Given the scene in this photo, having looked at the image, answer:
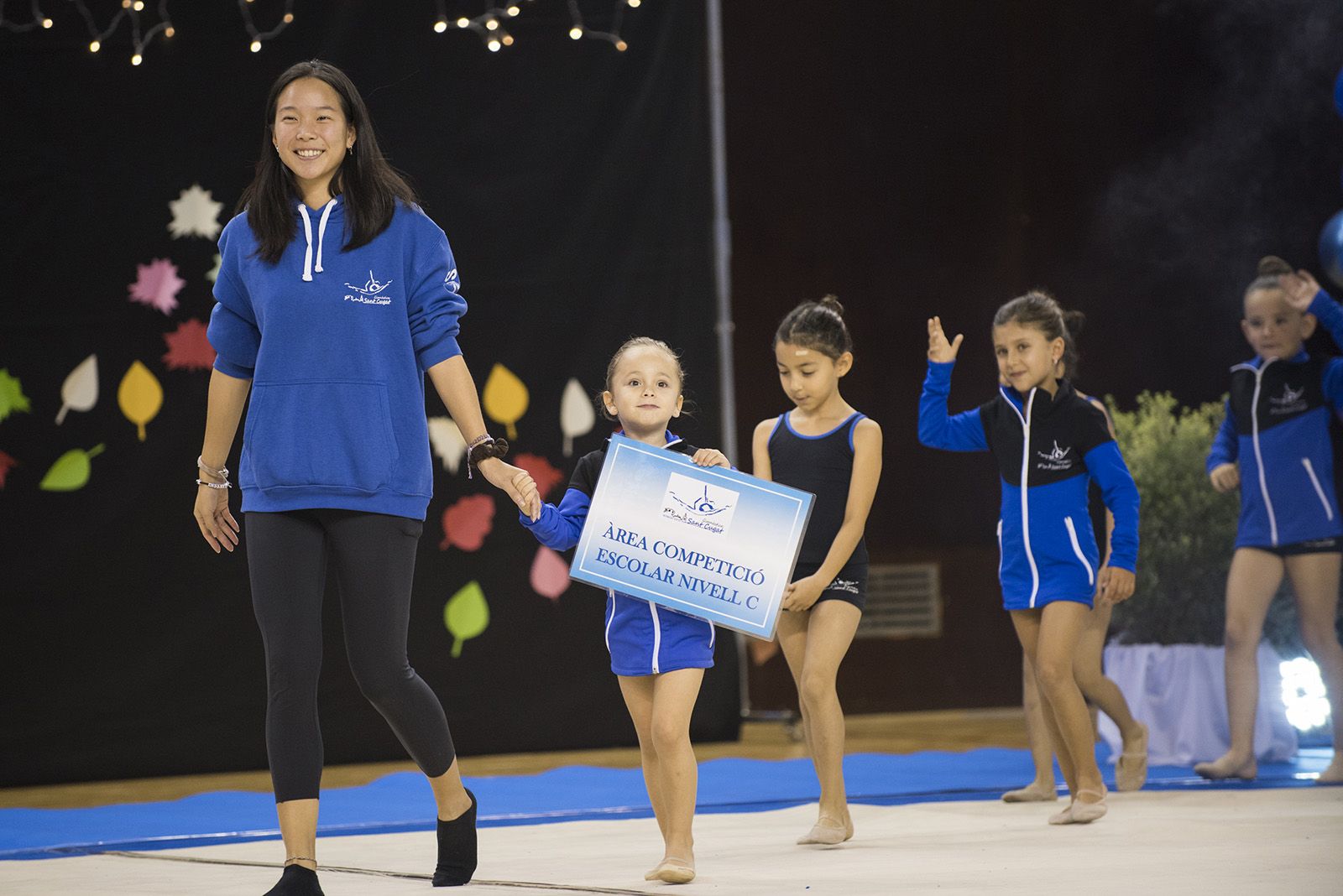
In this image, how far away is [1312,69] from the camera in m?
6.00

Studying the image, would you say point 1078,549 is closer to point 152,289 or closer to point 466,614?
point 466,614

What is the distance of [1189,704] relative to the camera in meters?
4.55

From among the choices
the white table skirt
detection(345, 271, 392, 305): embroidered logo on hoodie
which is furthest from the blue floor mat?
detection(345, 271, 392, 305): embroidered logo on hoodie

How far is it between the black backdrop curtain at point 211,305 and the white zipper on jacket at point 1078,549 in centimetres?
184

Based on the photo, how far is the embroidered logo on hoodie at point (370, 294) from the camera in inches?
90.9

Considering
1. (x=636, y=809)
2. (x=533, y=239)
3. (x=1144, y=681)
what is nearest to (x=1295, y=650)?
(x=1144, y=681)

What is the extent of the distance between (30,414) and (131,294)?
1.70 feet

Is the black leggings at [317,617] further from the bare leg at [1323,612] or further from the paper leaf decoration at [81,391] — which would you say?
the paper leaf decoration at [81,391]

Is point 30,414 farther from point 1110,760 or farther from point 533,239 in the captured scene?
point 1110,760

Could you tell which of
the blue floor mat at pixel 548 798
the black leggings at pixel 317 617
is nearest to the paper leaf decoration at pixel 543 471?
the blue floor mat at pixel 548 798

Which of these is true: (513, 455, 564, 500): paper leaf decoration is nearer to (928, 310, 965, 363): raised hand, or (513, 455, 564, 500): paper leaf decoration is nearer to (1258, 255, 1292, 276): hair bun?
(928, 310, 965, 363): raised hand

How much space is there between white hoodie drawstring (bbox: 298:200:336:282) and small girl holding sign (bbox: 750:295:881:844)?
1.17 metres

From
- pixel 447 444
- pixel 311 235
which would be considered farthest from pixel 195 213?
pixel 311 235

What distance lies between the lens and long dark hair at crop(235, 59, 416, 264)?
7.70 ft
